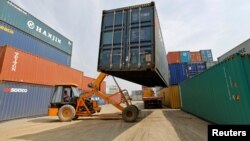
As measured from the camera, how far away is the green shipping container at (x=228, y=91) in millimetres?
5277

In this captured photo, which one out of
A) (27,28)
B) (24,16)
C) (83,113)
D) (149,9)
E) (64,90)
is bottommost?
(83,113)

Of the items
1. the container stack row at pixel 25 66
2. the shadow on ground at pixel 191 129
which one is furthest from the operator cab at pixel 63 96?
Answer: the shadow on ground at pixel 191 129

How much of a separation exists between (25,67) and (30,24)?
20.0 feet

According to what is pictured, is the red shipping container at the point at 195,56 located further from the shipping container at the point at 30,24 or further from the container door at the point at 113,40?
the container door at the point at 113,40

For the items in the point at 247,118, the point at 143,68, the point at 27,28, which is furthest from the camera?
the point at 27,28

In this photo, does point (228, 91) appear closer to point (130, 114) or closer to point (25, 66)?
point (130, 114)

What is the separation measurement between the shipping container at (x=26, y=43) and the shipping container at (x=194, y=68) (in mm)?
17226

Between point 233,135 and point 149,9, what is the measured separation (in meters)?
6.24

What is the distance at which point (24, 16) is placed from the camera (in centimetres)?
1580

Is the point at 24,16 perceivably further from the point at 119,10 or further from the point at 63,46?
the point at 119,10

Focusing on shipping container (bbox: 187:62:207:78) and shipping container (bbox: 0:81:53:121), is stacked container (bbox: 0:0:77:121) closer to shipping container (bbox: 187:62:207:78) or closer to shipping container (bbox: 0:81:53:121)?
shipping container (bbox: 0:81:53:121)

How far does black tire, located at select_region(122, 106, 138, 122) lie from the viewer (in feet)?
30.8

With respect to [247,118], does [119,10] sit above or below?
above

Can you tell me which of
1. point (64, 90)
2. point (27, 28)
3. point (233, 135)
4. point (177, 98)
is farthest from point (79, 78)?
point (233, 135)
